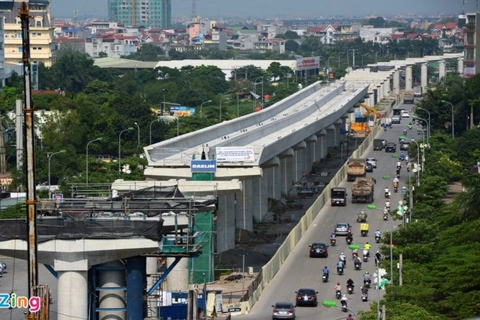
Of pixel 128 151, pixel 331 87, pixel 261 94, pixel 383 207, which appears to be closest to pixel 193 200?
pixel 383 207

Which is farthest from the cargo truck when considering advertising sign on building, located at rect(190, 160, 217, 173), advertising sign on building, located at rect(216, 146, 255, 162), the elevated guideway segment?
advertising sign on building, located at rect(190, 160, 217, 173)

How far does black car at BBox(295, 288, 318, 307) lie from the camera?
54.5m

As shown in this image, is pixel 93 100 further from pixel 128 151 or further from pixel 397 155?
pixel 397 155

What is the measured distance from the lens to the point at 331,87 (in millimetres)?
148500

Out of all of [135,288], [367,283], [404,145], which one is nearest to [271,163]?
[367,283]

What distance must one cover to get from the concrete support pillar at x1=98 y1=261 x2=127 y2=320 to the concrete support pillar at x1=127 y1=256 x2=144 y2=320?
18cm

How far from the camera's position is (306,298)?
5447 centimetres

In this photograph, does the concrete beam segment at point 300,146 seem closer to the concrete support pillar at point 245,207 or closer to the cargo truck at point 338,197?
the cargo truck at point 338,197

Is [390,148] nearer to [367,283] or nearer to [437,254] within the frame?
[437,254]

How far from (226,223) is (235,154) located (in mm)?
3635

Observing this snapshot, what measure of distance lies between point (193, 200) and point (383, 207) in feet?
162

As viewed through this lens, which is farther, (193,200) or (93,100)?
(93,100)

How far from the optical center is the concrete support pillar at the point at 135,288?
32562 mm

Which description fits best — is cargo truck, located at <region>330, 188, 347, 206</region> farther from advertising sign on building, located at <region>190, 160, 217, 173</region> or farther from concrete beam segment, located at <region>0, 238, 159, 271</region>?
concrete beam segment, located at <region>0, 238, 159, 271</region>
